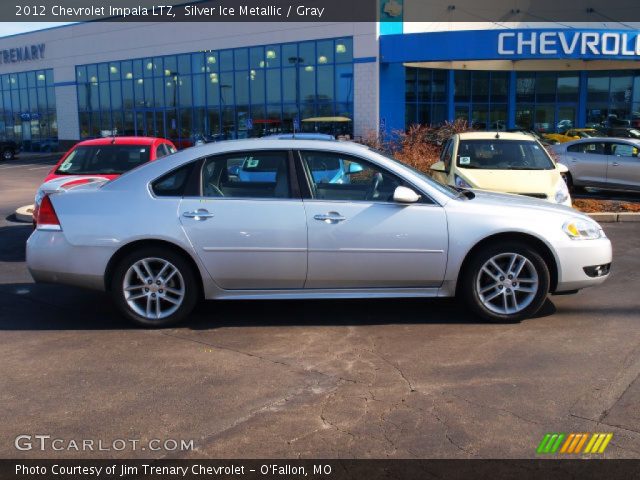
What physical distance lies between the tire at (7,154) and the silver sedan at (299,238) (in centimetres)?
3469

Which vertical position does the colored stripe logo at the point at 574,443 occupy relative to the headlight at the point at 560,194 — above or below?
below

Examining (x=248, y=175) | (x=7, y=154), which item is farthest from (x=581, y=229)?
(x=7, y=154)

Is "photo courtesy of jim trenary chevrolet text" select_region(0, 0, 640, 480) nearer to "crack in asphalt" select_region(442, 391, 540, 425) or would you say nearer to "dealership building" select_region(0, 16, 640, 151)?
"crack in asphalt" select_region(442, 391, 540, 425)

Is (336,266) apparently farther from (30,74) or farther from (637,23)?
(30,74)

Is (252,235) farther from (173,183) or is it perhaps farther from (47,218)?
(47,218)

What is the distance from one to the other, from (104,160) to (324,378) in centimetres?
643

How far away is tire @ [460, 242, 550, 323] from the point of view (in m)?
5.43

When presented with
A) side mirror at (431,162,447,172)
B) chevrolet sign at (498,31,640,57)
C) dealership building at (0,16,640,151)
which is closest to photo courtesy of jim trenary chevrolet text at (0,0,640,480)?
side mirror at (431,162,447,172)

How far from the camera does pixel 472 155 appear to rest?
34.1ft

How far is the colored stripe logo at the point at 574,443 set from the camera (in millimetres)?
3365

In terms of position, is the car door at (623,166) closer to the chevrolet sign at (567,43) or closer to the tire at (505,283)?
the tire at (505,283)

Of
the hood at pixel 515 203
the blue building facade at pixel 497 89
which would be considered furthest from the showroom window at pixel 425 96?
the hood at pixel 515 203

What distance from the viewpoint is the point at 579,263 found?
5.46 meters
